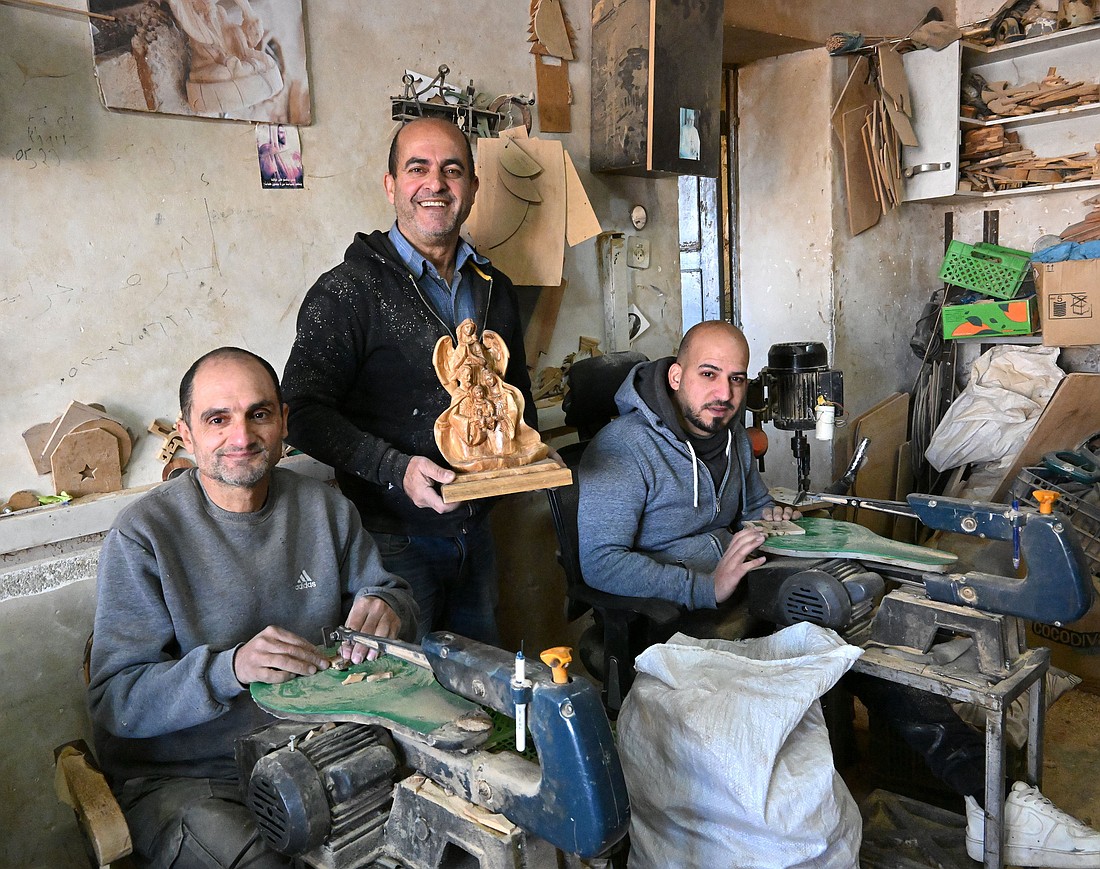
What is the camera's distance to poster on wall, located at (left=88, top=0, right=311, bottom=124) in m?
2.19

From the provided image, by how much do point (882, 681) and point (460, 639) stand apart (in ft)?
4.71

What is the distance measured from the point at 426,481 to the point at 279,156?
3.73 feet

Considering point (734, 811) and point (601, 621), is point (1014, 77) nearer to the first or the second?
point (601, 621)

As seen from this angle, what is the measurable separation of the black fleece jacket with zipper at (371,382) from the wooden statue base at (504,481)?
0.20 m

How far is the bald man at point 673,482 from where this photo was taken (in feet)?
7.91

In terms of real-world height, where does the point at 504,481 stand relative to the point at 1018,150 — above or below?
below

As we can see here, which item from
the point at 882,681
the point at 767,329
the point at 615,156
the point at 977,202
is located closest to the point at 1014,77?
the point at 977,202

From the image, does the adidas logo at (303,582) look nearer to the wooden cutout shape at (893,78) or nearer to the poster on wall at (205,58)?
the poster on wall at (205,58)

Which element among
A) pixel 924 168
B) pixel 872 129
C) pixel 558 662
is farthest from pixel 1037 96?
pixel 558 662

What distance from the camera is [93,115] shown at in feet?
7.13

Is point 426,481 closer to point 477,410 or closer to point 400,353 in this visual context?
point 477,410

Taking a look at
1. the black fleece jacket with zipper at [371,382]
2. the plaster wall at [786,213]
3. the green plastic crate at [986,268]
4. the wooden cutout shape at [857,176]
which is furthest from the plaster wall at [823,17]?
→ the black fleece jacket with zipper at [371,382]

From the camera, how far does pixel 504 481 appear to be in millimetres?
2127

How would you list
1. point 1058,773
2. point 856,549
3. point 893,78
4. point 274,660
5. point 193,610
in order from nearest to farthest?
point 274,660, point 193,610, point 856,549, point 1058,773, point 893,78
